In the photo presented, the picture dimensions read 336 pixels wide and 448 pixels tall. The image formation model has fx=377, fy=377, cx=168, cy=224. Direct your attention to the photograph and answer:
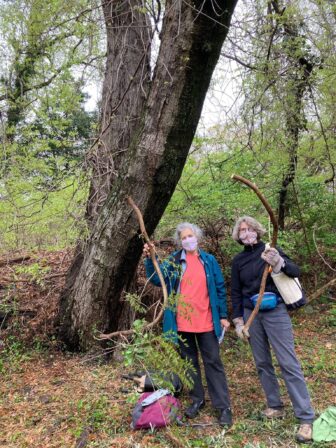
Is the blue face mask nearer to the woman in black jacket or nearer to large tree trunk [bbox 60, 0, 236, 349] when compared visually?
the woman in black jacket

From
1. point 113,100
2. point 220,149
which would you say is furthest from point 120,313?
point 220,149

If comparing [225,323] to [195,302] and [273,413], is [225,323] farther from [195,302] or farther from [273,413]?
[273,413]

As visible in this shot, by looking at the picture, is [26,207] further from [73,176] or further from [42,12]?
[42,12]

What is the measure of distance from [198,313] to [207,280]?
0.32m

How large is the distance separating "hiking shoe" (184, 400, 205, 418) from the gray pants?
632 mm

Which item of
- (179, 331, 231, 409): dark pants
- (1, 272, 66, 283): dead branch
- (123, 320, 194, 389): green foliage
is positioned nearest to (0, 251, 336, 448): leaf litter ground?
(1, 272, 66, 283): dead branch

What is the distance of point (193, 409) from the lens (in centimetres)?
349

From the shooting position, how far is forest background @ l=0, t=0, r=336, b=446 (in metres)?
4.65

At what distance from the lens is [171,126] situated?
3.59 meters

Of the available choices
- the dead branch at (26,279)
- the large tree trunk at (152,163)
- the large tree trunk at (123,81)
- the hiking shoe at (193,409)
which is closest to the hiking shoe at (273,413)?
the hiking shoe at (193,409)

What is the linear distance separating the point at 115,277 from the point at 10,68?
6347 millimetres

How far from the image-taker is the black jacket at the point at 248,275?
3410 millimetres

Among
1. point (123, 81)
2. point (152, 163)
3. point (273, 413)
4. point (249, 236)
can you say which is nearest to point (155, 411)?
point (273, 413)

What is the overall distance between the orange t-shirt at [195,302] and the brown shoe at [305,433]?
107 centimetres
